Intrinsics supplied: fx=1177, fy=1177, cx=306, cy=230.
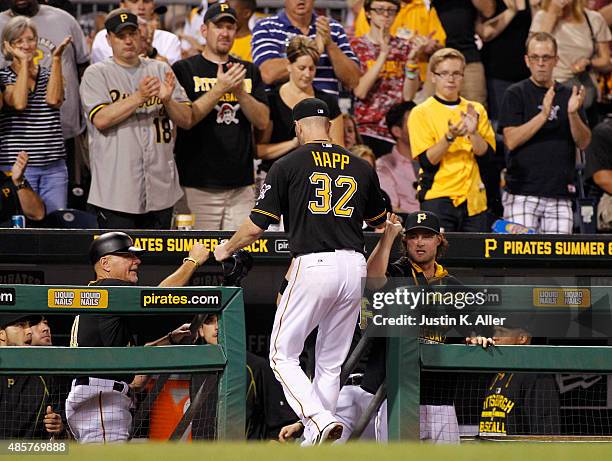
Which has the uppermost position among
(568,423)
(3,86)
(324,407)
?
(3,86)

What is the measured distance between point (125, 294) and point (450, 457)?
7.24 ft

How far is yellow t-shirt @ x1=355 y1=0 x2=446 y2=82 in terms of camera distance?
1077cm

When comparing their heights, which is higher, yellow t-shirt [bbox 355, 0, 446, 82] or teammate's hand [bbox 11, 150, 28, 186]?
yellow t-shirt [bbox 355, 0, 446, 82]

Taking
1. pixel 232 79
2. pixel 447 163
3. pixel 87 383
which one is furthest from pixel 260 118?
pixel 87 383

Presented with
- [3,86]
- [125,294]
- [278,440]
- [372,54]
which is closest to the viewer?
[125,294]

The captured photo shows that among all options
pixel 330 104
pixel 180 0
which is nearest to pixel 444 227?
pixel 330 104

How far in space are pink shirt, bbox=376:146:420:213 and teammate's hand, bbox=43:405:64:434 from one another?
13.2 feet

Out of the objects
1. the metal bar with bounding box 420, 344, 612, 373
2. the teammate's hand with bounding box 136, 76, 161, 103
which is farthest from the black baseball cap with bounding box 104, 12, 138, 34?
the metal bar with bounding box 420, 344, 612, 373

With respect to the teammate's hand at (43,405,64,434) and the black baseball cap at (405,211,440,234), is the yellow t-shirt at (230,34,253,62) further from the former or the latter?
the teammate's hand at (43,405,64,434)

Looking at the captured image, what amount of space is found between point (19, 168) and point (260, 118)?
1.80 m

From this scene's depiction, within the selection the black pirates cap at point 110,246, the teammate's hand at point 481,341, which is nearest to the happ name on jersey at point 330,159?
the teammate's hand at point 481,341

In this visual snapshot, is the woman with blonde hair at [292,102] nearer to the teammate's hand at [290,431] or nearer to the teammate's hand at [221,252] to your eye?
the teammate's hand at [221,252]

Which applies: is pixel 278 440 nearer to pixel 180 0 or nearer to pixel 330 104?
pixel 330 104

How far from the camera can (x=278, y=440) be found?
7.10m
